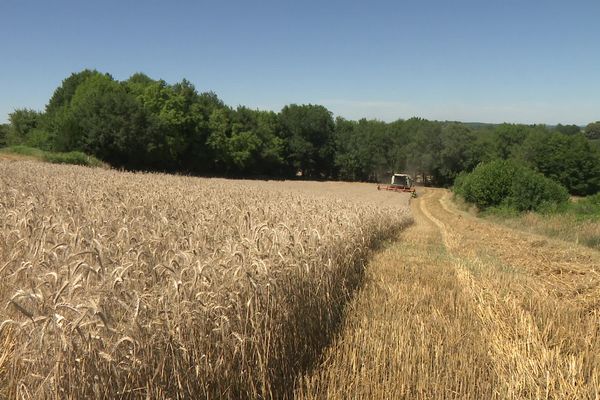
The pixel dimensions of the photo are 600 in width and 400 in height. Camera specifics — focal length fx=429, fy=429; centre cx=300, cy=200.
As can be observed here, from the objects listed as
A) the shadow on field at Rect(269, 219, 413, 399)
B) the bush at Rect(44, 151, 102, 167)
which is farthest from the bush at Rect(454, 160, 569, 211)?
the bush at Rect(44, 151, 102, 167)

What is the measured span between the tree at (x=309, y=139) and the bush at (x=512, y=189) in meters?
45.3

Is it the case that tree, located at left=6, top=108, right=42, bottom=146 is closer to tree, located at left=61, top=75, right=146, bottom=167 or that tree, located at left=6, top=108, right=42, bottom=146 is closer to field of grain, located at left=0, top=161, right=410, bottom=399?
tree, located at left=61, top=75, right=146, bottom=167

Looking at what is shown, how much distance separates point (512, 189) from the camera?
34438 millimetres

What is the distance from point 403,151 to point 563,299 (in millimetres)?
76502

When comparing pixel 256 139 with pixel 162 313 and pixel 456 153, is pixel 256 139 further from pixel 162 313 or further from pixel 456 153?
pixel 162 313

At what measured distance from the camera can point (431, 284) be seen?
7516 mm

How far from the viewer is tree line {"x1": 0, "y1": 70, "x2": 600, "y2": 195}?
169 ft

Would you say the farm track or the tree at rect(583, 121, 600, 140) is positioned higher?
the tree at rect(583, 121, 600, 140)

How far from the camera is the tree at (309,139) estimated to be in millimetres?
81000

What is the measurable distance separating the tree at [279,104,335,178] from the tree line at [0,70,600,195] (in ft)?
0.65

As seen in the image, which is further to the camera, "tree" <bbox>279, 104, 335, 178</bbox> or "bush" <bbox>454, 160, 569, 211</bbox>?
"tree" <bbox>279, 104, 335, 178</bbox>

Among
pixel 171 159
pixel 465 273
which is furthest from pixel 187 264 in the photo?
pixel 171 159

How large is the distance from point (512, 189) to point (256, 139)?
1782 inches

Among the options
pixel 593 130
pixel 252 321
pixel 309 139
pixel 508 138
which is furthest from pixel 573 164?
pixel 593 130
